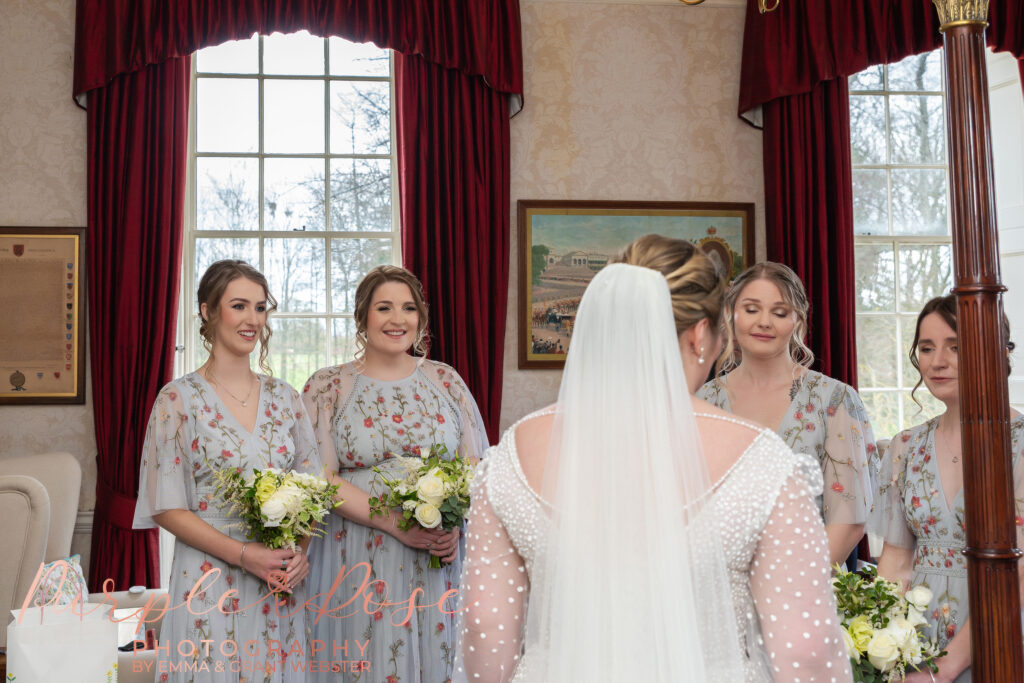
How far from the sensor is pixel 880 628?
1.81 metres

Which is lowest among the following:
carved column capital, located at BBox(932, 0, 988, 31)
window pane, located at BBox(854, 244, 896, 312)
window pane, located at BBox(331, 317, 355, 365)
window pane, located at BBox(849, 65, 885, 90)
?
window pane, located at BBox(331, 317, 355, 365)

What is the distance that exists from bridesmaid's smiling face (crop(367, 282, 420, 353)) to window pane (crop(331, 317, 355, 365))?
170cm

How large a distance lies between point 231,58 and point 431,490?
127 inches

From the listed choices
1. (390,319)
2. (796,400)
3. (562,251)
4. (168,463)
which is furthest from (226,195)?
(796,400)

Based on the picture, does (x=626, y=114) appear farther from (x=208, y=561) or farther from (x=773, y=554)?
(x=773, y=554)

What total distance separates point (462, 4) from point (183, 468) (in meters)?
3.08

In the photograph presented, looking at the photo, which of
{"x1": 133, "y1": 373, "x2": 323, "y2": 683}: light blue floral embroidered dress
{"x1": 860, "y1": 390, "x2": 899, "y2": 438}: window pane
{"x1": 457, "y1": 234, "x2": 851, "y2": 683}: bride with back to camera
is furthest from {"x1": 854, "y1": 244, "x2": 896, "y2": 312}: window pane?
{"x1": 457, "y1": 234, "x2": 851, "y2": 683}: bride with back to camera

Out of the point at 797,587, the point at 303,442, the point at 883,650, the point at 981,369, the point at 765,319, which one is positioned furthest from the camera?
the point at 303,442

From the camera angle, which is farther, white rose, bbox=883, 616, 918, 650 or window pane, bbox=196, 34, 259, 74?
window pane, bbox=196, 34, 259, 74

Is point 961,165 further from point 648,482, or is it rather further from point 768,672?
point 768,672

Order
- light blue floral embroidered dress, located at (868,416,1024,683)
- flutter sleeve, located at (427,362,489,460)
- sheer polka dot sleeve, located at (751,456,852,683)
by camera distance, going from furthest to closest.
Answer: flutter sleeve, located at (427,362,489,460) < light blue floral embroidered dress, located at (868,416,1024,683) < sheer polka dot sleeve, located at (751,456,852,683)

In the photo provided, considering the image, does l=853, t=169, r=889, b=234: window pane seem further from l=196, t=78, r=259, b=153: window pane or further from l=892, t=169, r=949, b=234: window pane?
l=196, t=78, r=259, b=153: window pane

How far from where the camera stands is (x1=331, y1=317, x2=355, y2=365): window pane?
4.98m

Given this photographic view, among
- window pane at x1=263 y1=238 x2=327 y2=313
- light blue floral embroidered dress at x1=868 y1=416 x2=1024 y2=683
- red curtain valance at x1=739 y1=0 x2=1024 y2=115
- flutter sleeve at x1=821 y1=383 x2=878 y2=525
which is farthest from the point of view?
window pane at x1=263 y1=238 x2=327 y2=313
